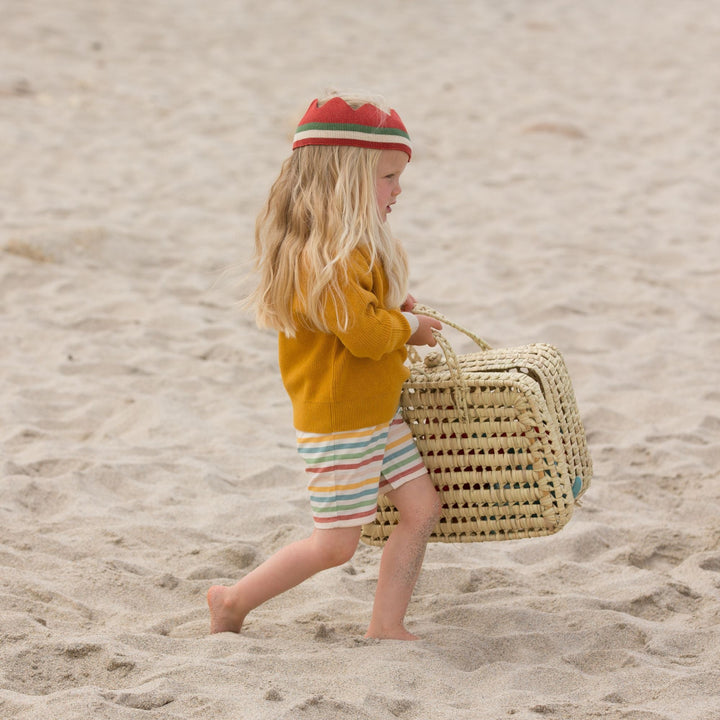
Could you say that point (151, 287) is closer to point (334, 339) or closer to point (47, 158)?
point (47, 158)

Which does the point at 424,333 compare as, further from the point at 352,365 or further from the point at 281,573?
the point at 281,573

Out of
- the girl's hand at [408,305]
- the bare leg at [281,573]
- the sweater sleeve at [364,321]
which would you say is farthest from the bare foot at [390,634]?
the girl's hand at [408,305]

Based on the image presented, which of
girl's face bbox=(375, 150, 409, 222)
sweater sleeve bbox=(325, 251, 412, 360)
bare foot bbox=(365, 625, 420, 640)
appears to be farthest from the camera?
bare foot bbox=(365, 625, 420, 640)

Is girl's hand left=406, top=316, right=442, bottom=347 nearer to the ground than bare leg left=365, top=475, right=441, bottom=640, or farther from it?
farther from it

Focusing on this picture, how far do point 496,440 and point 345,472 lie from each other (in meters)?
0.40

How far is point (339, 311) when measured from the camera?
2.58m

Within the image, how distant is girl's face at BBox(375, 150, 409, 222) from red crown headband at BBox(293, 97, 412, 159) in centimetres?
3

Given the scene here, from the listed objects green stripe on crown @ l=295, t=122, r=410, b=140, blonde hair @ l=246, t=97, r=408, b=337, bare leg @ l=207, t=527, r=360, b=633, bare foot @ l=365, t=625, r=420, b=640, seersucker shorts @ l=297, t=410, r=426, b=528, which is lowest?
bare foot @ l=365, t=625, r=420, b=640

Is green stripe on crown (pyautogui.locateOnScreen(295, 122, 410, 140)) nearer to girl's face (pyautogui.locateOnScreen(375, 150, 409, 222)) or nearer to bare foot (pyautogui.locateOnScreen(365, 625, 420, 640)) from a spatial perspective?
girl's face (pyautogui.locateOnScreen(375, 150, 409, 222))

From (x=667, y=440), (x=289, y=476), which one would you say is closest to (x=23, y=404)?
(x=289, y=476)

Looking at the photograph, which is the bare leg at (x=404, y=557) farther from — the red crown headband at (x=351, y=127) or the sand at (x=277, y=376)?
the red crown headband at (x=351, y=127)

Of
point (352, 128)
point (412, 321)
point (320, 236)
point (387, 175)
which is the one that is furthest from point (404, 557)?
point (352, 128)

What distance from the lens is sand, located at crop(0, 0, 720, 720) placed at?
265 centimetres

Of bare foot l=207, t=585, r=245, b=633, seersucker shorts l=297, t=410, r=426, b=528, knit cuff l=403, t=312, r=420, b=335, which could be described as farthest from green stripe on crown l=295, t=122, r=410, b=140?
bare foot l=207, t=585, r=245, b=633
